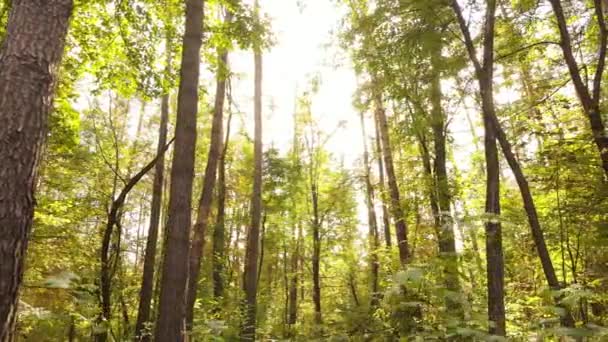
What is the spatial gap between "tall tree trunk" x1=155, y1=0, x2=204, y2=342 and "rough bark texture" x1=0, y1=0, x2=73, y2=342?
5.18 feet

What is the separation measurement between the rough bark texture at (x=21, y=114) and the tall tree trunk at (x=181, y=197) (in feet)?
5.18

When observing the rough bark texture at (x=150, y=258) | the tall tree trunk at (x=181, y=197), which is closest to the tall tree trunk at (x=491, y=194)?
the tall tree trunk at (x=181, y=197)

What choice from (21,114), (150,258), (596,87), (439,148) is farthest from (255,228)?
(21,114)

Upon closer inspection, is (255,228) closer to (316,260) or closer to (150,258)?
(150,258)

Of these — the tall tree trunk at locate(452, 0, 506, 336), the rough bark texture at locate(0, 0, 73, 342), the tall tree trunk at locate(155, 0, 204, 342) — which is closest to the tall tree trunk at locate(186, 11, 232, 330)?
the tall tree trunk at locate(155, 0, 204, 342)

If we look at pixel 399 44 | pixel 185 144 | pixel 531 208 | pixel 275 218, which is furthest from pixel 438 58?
pixel 275 218

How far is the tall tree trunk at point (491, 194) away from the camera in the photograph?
4.47 m

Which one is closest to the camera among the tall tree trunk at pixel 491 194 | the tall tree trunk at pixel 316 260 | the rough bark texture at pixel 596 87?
the tall tree trunk at pixel 491 194

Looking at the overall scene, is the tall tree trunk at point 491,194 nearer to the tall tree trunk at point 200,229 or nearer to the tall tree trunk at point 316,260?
the tall tree trunk at point 200,229

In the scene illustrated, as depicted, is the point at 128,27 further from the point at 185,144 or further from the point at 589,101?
the point at 589,101

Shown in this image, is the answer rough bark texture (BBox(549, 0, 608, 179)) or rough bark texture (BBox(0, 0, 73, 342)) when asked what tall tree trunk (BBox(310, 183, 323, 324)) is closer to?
rough bark texture (BBox(549, 0, 608, 179))

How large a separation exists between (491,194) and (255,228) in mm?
7419

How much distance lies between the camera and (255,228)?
1107cm

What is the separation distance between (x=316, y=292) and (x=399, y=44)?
10.1m
